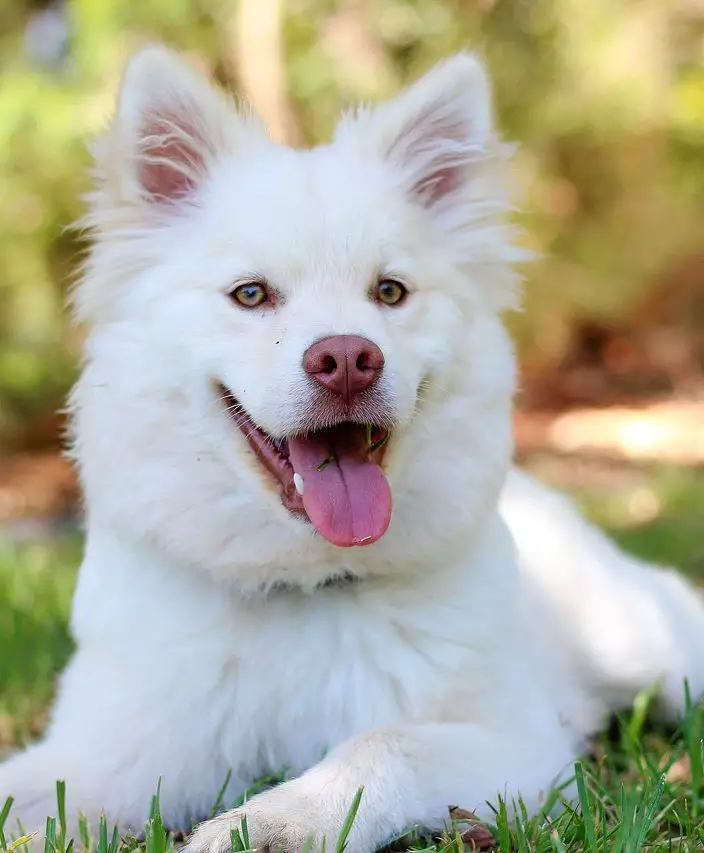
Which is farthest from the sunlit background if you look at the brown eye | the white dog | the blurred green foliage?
the brown eye

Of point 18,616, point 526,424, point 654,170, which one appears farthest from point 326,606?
point 654,170

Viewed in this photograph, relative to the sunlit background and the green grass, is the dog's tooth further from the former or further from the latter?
the sunlit background

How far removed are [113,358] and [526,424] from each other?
10622 mm

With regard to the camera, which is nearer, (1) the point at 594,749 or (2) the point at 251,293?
(2) the point at 251,293

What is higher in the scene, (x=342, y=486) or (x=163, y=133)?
(x=163, y=133)

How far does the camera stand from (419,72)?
357 inches

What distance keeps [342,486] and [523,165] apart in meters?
8.41

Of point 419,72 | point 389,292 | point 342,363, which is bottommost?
point 342,363

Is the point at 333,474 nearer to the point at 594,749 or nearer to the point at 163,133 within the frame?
the point at 163,133

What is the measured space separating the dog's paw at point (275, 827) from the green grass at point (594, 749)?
0.03 metres

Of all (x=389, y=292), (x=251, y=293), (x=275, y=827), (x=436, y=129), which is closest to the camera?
(x=275, y=827)

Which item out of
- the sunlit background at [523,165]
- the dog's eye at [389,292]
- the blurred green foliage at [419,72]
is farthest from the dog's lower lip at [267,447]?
the blurred green foliage at [419,72]

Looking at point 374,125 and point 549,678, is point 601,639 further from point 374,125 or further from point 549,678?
point 374,125

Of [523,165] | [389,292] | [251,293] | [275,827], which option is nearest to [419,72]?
[523,165]
